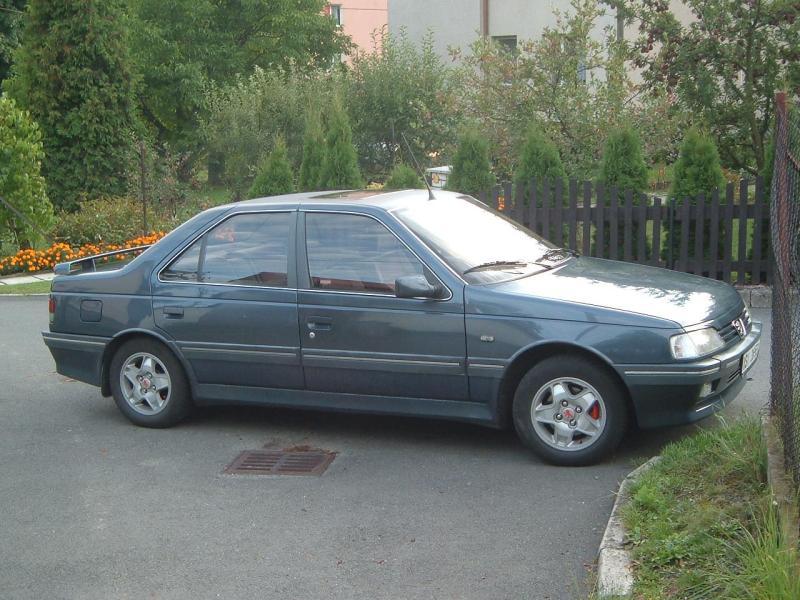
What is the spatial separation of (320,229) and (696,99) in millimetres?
11510

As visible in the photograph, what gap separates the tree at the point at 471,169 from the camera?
47.3ft

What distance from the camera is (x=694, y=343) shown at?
609 cm

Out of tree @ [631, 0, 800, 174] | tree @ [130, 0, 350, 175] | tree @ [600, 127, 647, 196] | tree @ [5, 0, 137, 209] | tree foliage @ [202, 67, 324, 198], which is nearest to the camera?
tree @ [600, 127, 647, 196]

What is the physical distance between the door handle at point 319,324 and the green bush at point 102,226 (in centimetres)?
1334

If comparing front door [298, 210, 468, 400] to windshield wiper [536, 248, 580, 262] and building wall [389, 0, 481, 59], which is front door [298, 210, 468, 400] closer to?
windshield wiper [536, 248, 580, 262]

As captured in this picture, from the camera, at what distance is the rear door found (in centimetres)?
705

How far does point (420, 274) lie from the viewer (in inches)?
Result: 265

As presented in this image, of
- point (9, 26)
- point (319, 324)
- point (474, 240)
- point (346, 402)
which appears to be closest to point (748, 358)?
point (474, 240)

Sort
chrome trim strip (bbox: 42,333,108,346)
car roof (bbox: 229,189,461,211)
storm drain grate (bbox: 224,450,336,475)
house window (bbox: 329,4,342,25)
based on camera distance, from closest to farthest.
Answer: storm drain grate (bbox: 224,450,336,475), car roof (bbox: 229,189,461,211), chrome trim strip (bbox: 42,333,108,346), house window (bbox: 329,4,342,25)

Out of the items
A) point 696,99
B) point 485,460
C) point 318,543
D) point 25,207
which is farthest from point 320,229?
point 25,207

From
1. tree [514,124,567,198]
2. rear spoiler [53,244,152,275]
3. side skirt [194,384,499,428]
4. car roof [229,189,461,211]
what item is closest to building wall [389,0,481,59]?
tree [514,124,567,198]

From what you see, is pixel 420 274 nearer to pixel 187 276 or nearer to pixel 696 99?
pixel 187 276

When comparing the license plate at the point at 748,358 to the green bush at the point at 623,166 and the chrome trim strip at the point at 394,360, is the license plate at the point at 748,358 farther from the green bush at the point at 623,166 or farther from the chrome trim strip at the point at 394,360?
the green bush at the point at 623,166

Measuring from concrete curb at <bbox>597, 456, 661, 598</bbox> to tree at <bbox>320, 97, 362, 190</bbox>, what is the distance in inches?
399
